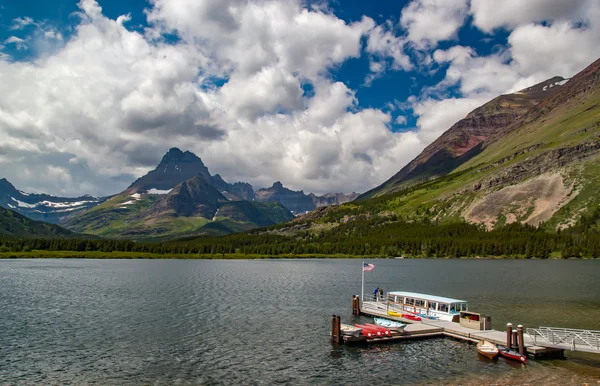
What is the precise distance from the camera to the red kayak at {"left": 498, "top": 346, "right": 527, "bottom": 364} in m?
49.5

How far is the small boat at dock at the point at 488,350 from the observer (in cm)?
5091

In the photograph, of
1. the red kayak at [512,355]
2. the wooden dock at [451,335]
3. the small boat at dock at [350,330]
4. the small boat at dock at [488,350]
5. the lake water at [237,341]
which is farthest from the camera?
the small boat at dock at [350,330]

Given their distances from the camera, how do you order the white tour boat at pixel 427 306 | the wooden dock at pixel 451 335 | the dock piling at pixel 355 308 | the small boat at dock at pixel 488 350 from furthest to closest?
the dock piling at pixel 355 308, the white tour boat at pixel 427 306, the wooden dock at pixel 451 335, the small boat at dock at pixel 488 350

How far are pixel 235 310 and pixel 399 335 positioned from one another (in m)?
34.0

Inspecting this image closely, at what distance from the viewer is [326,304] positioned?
90.1m

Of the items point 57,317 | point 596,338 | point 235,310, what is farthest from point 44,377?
point 596,338

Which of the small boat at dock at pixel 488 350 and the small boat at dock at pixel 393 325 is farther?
the small boat at dock at pixel 393 325

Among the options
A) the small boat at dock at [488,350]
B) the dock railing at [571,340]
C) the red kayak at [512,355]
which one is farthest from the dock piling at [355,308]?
the dock railing at [571,340]

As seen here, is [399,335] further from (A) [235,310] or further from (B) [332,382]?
(A) [235,310]

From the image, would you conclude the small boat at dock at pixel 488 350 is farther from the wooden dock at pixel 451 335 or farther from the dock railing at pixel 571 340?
the dock railing at pixel 571 340

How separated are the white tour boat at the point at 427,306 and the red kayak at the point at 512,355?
→ 1663cm

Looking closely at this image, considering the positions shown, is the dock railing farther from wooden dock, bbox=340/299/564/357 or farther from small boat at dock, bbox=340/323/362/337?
small boat at dock, bbox=340/323/362/337

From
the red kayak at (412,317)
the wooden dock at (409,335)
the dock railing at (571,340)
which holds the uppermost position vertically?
the dock railing at (571,340)

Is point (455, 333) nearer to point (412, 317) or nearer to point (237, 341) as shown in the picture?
point (412, 317)
